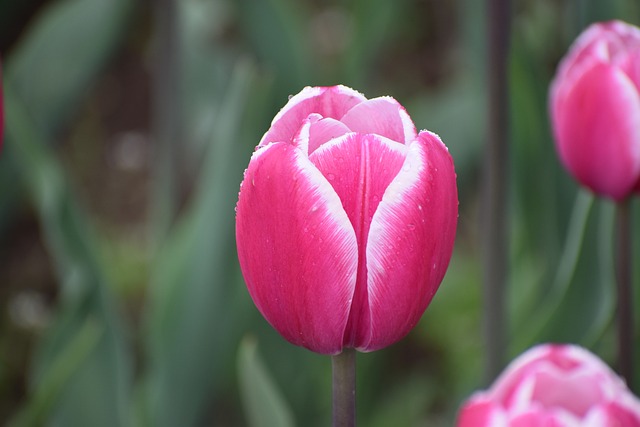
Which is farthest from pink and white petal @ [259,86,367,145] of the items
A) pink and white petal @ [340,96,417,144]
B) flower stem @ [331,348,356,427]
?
flower stem @ [331,348,356,427]

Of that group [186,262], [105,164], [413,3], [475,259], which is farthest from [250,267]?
[413,3]

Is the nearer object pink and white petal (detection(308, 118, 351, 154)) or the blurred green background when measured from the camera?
pink and white petal (detection(308, 118, 351, 154))

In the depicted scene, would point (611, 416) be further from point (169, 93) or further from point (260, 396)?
point (169, 93)

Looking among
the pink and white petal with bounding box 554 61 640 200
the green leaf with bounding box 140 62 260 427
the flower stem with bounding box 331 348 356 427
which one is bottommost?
the green leaf with bounding box 140 62 260 427

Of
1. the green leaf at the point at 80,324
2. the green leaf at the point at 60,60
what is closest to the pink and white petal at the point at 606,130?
the green leaf at the point at 80,324

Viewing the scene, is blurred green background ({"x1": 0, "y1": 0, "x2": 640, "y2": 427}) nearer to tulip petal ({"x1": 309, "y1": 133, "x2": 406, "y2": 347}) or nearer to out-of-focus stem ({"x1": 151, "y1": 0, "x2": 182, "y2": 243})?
out-of-focus stem ({"x1": 151, "y1": 0, "x2": 182, "y2": 243})

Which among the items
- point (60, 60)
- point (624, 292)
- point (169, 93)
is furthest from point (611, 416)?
point (60, 60)
